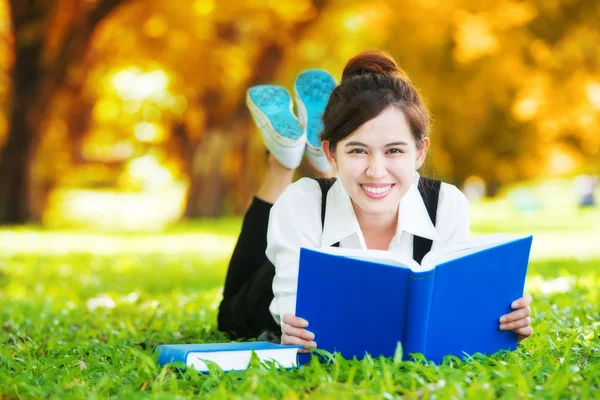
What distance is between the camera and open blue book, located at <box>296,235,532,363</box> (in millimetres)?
2707

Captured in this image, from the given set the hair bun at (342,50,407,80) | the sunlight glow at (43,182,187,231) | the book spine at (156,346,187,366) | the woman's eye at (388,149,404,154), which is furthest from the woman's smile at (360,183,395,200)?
the sunlight glow at (43,182,187,231)

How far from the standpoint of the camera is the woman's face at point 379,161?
10.2ft

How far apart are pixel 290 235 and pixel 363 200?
35cm

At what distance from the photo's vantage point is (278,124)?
14.1ft

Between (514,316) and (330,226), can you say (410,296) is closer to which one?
(514,316)

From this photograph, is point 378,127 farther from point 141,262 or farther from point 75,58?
point 75,58

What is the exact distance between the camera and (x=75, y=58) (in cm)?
1312

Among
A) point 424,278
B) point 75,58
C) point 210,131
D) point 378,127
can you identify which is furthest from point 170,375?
point 210,131

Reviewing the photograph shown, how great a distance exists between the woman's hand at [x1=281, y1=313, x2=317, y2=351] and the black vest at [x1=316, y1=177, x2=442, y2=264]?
52cm

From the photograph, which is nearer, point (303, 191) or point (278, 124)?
point (303, 191)

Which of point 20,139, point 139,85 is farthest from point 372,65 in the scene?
point 139,85

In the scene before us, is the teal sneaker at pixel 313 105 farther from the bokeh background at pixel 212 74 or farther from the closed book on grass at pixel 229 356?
the bokeh background at pixel 212 74

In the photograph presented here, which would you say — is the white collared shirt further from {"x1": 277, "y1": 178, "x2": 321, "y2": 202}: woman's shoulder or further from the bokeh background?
the bokeh background

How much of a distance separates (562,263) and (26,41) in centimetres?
924
